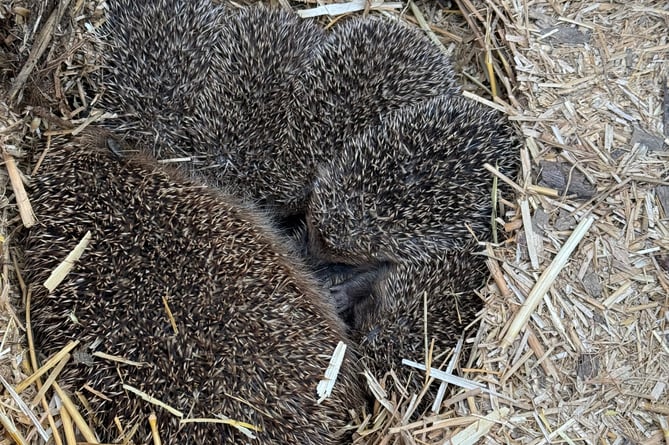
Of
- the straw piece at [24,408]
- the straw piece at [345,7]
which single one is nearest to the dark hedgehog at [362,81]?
the straw piece at [345,7]

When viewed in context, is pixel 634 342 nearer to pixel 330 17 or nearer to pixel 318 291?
pixel 318 291

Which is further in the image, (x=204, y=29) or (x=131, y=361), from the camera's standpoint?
(x=204, y=29)

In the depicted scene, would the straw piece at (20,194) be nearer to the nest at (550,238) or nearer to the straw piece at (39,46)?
the nest at (550,238)

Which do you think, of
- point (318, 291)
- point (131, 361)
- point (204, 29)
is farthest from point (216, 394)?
point (204, 29)

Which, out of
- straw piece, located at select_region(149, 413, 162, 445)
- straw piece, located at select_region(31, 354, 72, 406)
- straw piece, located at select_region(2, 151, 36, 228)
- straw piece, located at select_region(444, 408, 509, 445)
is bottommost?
straw piece, located at select_region(444, 408, 509, 445)

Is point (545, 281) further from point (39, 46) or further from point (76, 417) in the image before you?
point (39, 46)

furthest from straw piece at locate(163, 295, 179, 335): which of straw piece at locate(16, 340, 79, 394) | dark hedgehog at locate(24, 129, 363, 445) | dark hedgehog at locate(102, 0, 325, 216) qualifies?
dark hedgehog at locate(102, 0, 325, 216)

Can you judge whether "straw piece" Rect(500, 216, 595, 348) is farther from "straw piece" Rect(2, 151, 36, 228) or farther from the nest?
"straw piece" Rect(2, 151, 36, 228)
